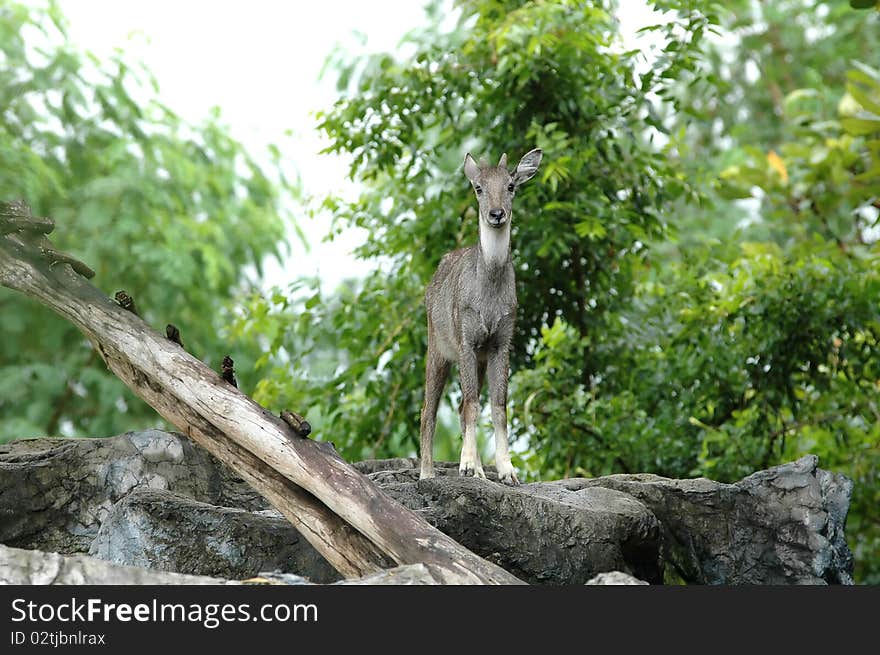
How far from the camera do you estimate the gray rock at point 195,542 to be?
5.98 m

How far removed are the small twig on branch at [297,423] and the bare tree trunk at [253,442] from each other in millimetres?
40

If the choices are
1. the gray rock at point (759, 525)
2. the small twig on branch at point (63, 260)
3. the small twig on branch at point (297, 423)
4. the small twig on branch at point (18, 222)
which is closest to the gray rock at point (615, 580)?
the small twig on branch at point (297, 423)

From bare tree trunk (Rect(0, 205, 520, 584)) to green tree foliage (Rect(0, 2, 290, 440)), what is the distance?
632 cm

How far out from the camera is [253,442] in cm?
566

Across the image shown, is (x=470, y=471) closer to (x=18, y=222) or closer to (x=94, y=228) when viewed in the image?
(x=18, y=222)

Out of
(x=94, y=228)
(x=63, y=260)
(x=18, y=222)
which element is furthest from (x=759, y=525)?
(x=94, y=228)

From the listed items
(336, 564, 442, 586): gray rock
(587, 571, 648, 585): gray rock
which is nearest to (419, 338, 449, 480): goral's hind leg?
(336, 564, 442, 586): gray rock

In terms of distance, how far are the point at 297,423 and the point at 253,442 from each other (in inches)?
10.7

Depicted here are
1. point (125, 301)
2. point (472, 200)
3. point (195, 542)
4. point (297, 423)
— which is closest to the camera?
point (297, 423)

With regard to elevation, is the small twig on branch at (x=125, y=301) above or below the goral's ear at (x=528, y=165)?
below

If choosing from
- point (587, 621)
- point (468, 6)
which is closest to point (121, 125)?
point (468, 6)

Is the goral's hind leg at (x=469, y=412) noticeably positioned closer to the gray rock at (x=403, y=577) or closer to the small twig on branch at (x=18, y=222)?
the gray rock at (x=403, y=577)

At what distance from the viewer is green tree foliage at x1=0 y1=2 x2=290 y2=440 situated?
13055mm

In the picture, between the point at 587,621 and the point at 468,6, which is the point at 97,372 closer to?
the point at 468,6
